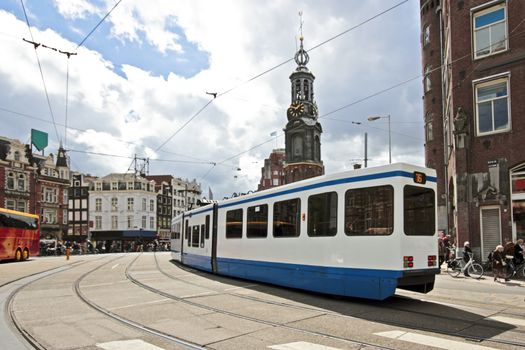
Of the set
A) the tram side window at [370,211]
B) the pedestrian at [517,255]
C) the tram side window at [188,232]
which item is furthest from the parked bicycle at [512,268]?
the tram side window at [188,232]

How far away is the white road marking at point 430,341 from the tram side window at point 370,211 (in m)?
2.78

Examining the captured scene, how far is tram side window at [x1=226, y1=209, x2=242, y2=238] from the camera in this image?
15.6 metres

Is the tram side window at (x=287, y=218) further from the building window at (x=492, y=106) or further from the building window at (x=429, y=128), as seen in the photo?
the building window at (x=429, y=128)

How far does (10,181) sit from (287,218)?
183 feet

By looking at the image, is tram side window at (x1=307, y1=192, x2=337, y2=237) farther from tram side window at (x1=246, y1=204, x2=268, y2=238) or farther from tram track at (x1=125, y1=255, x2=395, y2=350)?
tram track at (x1=125, y1=255, x2=395, y2=350)

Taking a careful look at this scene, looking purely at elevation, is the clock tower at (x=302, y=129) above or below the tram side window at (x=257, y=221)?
above

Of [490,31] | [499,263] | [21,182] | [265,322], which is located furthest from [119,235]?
[265,322]

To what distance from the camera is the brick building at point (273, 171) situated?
4373 inches

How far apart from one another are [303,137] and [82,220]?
40.4 meters

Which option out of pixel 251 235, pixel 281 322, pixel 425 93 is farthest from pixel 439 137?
pixel 281 322

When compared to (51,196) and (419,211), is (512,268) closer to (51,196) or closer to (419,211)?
(419,211)

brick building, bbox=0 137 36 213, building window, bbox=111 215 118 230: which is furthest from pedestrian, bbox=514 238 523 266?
building window, bbox=111 215 118 230

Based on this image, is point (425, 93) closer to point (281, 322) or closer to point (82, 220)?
point (281, 322)

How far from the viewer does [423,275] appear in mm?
9969
